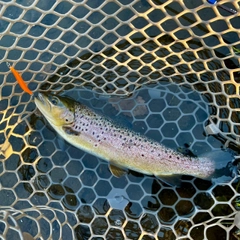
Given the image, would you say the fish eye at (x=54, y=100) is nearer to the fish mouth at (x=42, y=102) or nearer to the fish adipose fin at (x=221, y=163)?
the fish mouth at (x=42, y=102)

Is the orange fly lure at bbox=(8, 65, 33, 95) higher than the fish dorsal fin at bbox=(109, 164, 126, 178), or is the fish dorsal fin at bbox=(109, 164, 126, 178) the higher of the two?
the orange fly lure at bbox=(8, 65, 33, 95)

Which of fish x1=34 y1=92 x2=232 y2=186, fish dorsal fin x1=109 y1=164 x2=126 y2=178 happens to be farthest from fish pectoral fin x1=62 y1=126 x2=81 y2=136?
fish dorsal fin x1=109 y1=164 x2=126 y2=178

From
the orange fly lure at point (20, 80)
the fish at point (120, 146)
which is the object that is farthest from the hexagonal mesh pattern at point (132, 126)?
the fish at point (120, 146)

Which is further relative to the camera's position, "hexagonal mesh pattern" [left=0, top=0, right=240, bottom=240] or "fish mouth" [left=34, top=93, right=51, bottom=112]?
"hexagonal mesh pattern" [left=0, top=0, right=240, bottom=240]

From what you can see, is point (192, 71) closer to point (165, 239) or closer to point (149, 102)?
point (149, 102)

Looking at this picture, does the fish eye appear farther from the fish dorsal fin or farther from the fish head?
the fish dorsal fin

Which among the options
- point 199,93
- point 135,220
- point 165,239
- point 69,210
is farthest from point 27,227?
point 199,93

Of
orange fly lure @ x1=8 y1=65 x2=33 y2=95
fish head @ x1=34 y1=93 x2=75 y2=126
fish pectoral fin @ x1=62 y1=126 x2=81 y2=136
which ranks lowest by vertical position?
fish pectoral fin @ x1=62 y1=126 x2=81 y2=136
